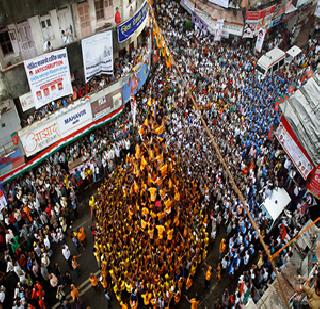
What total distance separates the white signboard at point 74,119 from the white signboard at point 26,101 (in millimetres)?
1469

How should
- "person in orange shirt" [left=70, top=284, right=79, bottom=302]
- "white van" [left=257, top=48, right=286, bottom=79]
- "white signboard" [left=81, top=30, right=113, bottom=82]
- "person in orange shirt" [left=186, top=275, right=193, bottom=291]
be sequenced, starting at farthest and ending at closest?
"white van" [left=257, top=48, right=286, bottom=79]
"white signboard" [left=81, top=30, right=113, bottom=82]
"person in orange shirt" [left=186, top=275, right=193, bottom=291]
"person in orange shirt" [left=70, top=284, right=79, bottom=302]

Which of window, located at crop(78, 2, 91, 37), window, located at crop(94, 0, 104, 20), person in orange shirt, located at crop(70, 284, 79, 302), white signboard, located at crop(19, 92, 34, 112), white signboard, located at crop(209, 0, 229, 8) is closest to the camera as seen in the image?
person in orange shirt, located at crop(70, 284, 79, 302)

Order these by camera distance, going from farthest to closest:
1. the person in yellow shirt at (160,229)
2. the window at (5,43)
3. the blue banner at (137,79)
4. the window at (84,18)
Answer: the blue banner at (137,79) < the window at (84,18) < the window at (5,43) < the person in yellow shirt at (160,229)

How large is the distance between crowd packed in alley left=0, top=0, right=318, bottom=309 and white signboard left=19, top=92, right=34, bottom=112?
9.28 ft

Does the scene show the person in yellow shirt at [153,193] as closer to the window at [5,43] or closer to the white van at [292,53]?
the window at [5,43]

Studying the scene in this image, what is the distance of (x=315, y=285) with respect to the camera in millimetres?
10742

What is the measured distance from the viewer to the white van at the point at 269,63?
82.9 ft

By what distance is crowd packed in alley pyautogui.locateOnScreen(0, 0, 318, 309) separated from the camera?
1552cm

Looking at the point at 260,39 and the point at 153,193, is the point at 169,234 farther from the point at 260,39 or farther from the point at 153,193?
the point at 260,39

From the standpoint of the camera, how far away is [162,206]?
16.8 m

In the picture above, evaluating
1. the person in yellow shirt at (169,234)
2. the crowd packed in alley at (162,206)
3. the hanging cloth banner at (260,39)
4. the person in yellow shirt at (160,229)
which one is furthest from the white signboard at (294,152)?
the hanging cloth banner at (260,39)

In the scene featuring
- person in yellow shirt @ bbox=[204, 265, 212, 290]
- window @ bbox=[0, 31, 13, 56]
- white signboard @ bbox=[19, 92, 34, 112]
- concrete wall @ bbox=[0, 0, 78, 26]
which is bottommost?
person in yellow shirt @ bbox=[204, 265, 212, 290]

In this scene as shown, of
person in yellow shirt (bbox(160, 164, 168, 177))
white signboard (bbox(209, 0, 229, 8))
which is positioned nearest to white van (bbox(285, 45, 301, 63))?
white signboard (bbox(209, 0, 229, 8))

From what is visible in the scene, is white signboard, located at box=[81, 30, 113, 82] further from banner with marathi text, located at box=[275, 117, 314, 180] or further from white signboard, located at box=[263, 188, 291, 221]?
white signboard, located at box=[263, 188, 291, 221]
